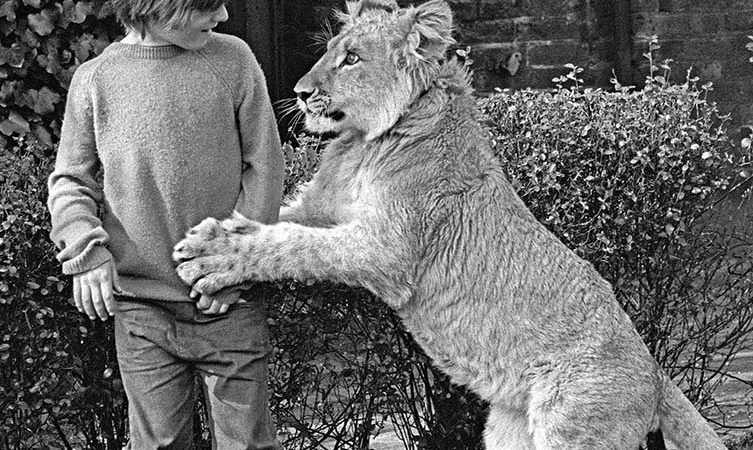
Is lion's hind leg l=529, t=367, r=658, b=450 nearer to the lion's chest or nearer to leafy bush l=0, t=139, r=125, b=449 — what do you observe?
the lion's chest

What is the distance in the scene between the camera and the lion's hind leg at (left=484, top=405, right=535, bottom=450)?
15.9ft

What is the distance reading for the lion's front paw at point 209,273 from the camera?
14.1ft

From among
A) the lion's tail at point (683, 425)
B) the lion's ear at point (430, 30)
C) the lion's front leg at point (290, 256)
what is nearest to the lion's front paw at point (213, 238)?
the lion's front leg at point (290, 256)

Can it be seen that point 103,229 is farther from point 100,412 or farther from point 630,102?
point 630,102

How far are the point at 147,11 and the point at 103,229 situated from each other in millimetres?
747

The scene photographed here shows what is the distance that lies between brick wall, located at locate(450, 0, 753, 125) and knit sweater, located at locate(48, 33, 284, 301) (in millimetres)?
5115

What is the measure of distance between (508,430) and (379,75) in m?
1.48

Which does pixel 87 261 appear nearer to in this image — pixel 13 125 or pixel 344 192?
pixel 344 192

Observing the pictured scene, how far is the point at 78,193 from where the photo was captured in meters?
4.27

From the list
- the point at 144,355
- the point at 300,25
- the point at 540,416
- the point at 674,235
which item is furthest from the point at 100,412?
the point at 300,25

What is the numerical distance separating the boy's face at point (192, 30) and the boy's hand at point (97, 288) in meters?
0.78

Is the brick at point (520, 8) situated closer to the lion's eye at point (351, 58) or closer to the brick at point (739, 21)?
the brick at point (739, 21)

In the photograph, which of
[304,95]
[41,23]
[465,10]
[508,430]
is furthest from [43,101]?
[465,10]

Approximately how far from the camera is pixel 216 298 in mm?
4348
